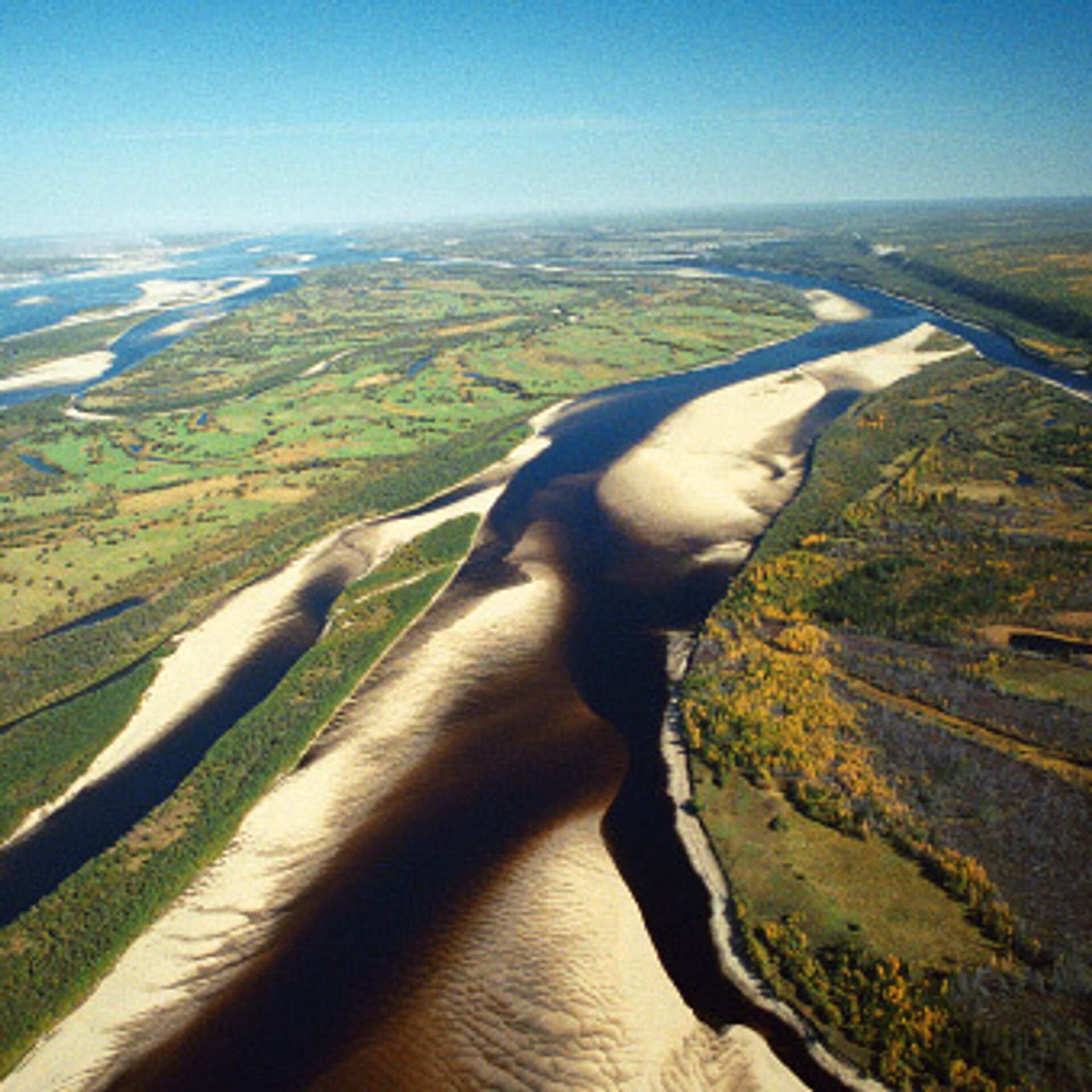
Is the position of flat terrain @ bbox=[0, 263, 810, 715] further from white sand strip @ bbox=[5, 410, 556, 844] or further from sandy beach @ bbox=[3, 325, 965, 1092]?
sandy beach @ bbox=[3, 325, 965, 1092]

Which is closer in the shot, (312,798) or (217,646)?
(312,798)

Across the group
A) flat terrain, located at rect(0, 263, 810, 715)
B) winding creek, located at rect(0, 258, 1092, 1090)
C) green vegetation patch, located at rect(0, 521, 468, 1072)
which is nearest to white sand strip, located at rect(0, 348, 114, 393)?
flat terrain, located at rect(0, 263, 810, 715)

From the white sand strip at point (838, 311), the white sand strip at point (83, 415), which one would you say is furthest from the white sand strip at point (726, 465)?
the white sand strip at point (83, 415)

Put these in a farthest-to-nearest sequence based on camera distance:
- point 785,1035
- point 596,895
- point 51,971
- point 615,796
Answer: point 615,796
point 596,895
point 51,971
point 785,1035

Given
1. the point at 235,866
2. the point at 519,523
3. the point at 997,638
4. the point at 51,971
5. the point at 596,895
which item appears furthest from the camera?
the point at 519,523

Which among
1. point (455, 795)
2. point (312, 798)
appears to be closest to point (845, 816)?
point (455, 795)

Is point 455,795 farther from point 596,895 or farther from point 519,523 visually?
point 519,523

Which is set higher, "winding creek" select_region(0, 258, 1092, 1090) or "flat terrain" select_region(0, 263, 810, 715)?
"flat terrain" select_region(0, 263, 810, 715)
